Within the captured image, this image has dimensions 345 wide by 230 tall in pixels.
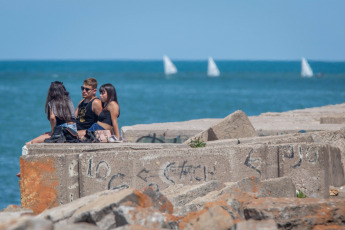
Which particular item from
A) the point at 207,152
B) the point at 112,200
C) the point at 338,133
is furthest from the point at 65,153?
the point at 338,133

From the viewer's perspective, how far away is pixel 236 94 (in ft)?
216

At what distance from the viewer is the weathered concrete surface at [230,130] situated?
9688mm

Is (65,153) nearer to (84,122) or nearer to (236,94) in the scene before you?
(84,122)

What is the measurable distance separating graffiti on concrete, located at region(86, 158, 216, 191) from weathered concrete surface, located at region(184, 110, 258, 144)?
72.1 inches

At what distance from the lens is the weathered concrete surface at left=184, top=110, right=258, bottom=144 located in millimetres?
9688

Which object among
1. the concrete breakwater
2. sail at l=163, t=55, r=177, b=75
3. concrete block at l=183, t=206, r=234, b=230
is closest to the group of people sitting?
the concrete breakwater

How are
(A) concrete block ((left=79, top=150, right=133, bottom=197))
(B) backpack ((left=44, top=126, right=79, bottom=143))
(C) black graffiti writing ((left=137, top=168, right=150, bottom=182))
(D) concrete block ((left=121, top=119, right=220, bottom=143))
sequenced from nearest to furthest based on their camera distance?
(A) concrete block ((left=79, top=150, right=133, bottom=197)), (C) black graffiti writing ((left=137, top=168, right=150, bottom=182)), (B) backpack ((left=44, top=126, right=79, bottom=143)), (D) concrete block ((left=121, top=119, right=220, bottom=143))

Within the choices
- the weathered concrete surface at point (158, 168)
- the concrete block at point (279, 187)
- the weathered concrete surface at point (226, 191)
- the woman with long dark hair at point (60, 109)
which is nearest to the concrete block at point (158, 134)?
the woman with long dark hair at point (60, 109)

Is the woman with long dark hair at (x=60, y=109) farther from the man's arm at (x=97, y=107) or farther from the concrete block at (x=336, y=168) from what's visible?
the concrete block at (x=336, y=168)

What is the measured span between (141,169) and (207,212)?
230 centimetres

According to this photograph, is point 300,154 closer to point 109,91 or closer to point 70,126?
point 109,91

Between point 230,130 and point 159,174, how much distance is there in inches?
88.6

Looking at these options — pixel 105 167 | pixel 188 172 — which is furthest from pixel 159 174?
pixel 105 167

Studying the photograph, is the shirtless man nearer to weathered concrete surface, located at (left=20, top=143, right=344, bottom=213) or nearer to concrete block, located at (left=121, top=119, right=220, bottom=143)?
weathered concrete surface, located at (left=20, top=143, right=344, bottom=213)
